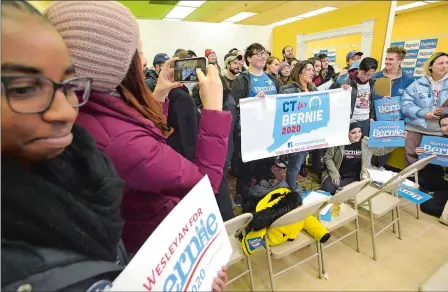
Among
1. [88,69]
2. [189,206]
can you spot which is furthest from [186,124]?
[88,69]

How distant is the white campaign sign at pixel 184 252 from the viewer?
0.39m

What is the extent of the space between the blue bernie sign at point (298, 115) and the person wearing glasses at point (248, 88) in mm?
313

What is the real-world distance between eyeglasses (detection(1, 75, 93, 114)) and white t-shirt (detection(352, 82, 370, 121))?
2.36m

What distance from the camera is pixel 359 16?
14.1 inches

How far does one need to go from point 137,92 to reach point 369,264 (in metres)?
0.98

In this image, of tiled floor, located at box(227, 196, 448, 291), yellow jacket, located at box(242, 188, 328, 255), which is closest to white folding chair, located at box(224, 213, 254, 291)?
yellow jacket, located at box(242, 188, 328, 255)

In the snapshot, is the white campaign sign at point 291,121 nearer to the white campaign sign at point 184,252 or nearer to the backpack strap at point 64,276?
the white campaign sign at point 184,252

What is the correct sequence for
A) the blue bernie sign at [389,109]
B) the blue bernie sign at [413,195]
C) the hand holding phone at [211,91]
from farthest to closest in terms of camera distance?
the blue bernie sign at [389,109] < the blue bernie sign at [413,195] < the hand holding phone at [211,91]

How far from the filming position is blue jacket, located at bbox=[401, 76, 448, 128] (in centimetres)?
175

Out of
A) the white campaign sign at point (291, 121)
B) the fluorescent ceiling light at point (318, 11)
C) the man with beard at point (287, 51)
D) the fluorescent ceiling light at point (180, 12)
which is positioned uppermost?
the fluorescent ceiling light at point (180, 12)

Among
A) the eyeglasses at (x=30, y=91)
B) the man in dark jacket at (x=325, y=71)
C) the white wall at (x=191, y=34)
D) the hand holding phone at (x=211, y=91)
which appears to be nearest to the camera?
the eyeglasses at (x=30, y=91)

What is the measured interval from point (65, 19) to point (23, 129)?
0.14 meters

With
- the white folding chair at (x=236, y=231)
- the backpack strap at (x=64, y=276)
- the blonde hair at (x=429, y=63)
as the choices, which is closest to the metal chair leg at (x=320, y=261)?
the white folding chair at (x=236, y=231)

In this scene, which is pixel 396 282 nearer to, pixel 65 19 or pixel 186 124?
pixel 186 124
